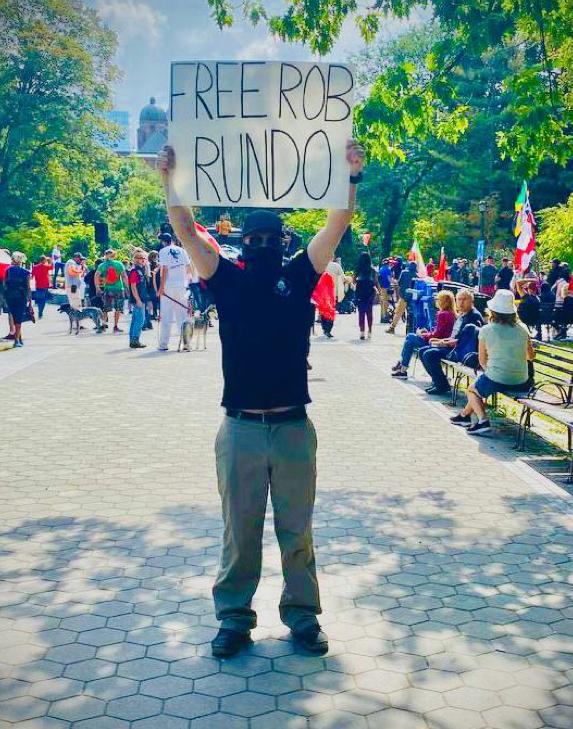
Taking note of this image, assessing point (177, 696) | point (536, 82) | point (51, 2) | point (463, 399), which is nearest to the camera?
point (177, 696)

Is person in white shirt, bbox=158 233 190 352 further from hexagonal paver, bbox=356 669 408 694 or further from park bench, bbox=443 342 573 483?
hexagonal paver, bbox=356 669 408 694

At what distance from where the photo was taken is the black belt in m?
4.13

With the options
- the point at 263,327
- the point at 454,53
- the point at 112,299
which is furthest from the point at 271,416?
the point at 112,299

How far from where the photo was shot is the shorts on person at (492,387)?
9016mm

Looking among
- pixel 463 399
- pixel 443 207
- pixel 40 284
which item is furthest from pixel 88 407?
pixel 443 207

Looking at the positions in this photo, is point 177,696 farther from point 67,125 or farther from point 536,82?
point 67,125

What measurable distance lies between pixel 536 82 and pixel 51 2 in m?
42.2

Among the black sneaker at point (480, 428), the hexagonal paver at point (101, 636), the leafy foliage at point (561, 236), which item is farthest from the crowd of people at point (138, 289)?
the hexagonal paver at point (101, 636)

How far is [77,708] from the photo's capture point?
11.9 ft

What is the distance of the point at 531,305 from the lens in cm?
1905

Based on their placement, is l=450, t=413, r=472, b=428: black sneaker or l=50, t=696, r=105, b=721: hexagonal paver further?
l=450, t=413, r=472, b=428: black sneaker

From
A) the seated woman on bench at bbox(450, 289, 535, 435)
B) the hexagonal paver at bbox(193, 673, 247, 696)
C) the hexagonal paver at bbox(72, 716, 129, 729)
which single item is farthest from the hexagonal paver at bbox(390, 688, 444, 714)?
the seated woman on bench at bbox(450, 289, 535, 435)

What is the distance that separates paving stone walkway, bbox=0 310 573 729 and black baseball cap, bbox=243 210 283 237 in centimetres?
203

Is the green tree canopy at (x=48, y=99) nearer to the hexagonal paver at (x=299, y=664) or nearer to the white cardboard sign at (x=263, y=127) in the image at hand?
the white cardboard sign at (x=263, y=127)
